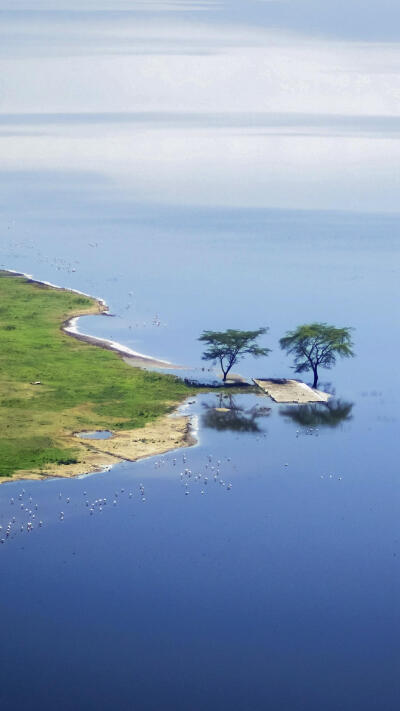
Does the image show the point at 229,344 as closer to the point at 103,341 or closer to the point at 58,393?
the point at 58,393

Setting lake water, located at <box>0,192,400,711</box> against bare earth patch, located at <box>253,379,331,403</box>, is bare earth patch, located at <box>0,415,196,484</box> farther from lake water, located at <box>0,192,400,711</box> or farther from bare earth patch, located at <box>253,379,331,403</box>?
bare earth patch, located at <box>253,379,331,403</box>

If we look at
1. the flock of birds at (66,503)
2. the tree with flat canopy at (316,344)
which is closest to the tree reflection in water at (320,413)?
the tree with flat canopy at (316,344)

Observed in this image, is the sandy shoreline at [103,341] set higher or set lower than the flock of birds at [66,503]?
higher

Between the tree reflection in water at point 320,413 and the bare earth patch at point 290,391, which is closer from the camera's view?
the tree reflection in water at point 320,413

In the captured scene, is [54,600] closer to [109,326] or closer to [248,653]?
[248,653]

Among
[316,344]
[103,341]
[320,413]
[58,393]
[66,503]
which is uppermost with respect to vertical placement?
[103,341]

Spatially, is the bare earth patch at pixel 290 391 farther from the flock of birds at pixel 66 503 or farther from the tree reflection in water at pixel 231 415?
the flock of birds at pixel 66 503

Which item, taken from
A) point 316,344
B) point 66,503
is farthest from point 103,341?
point 66,503
